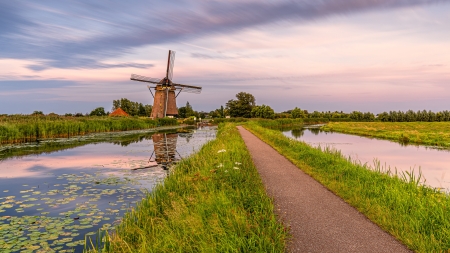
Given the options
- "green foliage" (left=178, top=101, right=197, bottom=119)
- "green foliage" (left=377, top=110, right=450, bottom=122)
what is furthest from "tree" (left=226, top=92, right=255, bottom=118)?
"green foliage" (left=377, top=110, right=450, bottom=122)

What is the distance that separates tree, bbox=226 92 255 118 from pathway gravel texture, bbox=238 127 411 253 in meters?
80.2

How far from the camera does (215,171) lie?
25.3 feet

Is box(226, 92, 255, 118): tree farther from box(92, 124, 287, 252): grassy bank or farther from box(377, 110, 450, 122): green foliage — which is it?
box(92, 124, 287, 252): grassy bank

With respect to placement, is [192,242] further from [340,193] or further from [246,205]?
[340,193]

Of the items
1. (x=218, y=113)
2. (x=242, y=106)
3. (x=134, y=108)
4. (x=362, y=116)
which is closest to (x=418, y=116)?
(x=362, y=116)

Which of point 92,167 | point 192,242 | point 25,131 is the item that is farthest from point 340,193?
point 25,131

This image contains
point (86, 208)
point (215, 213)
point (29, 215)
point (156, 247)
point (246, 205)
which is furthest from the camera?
point (86, 208)

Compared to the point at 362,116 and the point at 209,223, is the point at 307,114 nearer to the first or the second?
the point at 362,116

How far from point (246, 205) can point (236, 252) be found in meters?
1.67

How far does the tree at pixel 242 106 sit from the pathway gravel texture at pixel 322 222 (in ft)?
263

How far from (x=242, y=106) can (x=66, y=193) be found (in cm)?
8047

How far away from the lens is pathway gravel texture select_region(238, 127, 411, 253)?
432 centimetres

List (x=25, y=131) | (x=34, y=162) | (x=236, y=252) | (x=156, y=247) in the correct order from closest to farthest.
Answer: (x=236, y=252), (x=156, y=247), (x=34, y=162), (x=25, y=131)

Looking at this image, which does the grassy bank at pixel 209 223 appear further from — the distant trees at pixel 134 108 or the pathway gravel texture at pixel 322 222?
the distant trees at pixel 134 108
